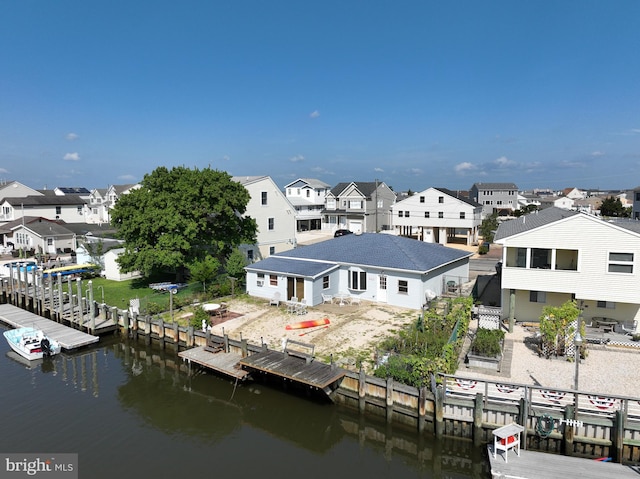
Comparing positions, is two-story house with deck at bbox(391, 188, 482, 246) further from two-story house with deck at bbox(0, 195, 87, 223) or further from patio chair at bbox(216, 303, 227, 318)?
two-story house with deck at bbox(0, 195, 87, 223)

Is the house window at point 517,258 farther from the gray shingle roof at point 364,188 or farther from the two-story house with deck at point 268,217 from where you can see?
the gray shingle roof at point 364,188

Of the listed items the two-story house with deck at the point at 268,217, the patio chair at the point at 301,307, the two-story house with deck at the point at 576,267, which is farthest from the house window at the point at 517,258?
the two-story house with deck at the point at 268,217

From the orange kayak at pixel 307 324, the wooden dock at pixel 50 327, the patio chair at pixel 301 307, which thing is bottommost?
the wooden dock at pixel 50 327

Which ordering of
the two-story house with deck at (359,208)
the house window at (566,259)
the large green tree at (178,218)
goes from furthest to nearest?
the two-story house with deck at (359,208) → the large green tree at (178,218) → the house window at (566,259)

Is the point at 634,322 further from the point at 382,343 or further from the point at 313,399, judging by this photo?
the point at 313,399

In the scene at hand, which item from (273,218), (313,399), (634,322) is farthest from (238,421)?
(273,218)

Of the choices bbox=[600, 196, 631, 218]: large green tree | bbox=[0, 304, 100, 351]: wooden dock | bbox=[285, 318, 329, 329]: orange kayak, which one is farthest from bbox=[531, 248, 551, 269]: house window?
bbox=[600, 196, 631, 218]: large green tree

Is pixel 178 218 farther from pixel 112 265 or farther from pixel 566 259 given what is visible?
pixel 566 259

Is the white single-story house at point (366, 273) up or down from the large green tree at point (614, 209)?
down
